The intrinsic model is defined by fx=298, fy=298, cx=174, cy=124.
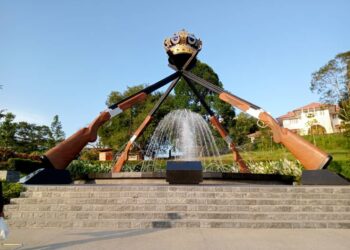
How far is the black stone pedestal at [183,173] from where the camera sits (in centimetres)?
930

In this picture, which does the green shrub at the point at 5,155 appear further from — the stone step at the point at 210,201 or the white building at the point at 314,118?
the white building at the point at 314,118

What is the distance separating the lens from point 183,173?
30.7ft

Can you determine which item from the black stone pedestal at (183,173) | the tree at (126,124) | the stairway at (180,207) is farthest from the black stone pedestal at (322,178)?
the tree at (126,124)

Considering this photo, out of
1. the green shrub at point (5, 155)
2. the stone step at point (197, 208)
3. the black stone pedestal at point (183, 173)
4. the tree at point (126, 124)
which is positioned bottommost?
the stone step at point (197, 208)

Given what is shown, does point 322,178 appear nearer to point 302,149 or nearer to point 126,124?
point 302,149

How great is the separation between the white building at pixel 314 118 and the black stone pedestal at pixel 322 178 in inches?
1590

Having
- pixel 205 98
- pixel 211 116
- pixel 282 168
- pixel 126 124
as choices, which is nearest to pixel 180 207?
pixel 211 116

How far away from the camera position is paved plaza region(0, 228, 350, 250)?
425 cm

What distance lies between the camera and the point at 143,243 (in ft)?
14.5

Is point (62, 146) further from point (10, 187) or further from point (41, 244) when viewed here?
point (41, 244)

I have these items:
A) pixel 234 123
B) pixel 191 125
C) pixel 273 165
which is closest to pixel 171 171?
pixel 273 165

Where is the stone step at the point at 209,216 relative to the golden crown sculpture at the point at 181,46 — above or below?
below

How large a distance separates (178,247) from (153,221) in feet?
5.50

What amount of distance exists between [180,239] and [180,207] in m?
1.66
